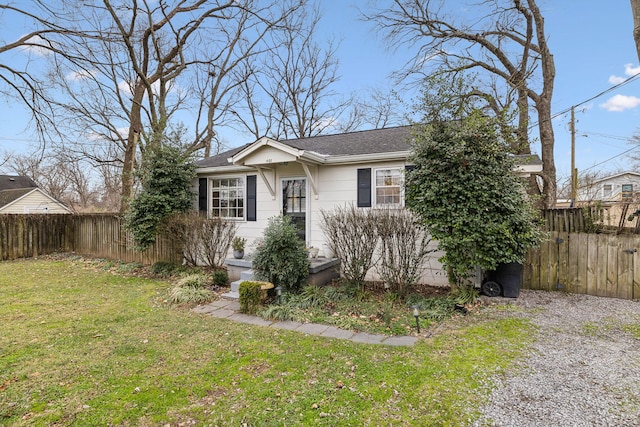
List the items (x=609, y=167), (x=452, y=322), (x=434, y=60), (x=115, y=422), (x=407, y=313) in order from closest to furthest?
(x=115, y=422) < (x=452, y=322) < (x=407, y=313) < (x=434, y=60) < (x=609, y=167)

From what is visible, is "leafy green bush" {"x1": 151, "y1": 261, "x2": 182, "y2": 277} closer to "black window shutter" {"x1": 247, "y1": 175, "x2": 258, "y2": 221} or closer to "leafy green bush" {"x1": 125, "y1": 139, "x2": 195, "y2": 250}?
"leafy green bush" {"x1": 125, "y1": 139, "x2": 195, "y2": 250}

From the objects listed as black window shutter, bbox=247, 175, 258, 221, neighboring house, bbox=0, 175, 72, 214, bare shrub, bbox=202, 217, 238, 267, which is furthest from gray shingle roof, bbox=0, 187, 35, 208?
black window shutter, bbox=247, 175, 258, 221

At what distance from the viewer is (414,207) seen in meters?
5.48

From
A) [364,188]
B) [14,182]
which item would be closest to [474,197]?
[364,188]

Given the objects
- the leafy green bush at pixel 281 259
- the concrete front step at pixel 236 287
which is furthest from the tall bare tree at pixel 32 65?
the leafy green bush at pixel 281 259

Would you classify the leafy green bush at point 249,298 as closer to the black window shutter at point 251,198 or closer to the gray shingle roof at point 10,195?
the black window shutter at point 251,198

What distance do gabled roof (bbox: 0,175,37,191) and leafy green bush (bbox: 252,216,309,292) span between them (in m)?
25.8

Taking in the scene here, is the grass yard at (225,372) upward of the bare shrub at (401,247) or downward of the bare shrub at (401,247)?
downward

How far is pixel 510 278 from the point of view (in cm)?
570

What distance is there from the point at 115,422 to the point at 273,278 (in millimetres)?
3518

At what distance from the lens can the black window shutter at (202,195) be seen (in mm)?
9203

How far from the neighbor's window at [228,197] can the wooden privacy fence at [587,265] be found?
693cm

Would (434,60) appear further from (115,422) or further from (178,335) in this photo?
(115,422)

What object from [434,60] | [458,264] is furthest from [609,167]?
[458,264]
